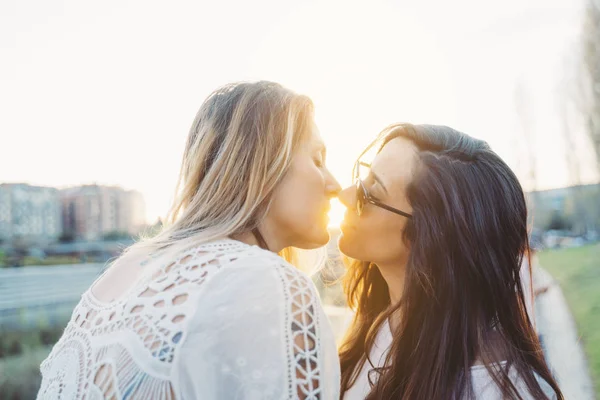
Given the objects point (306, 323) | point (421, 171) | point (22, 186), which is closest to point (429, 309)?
point (421, 171)

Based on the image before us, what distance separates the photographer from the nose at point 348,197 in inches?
110

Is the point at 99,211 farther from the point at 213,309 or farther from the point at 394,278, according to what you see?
the point at 213,309

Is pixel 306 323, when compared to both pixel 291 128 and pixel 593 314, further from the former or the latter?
pixel 593 314

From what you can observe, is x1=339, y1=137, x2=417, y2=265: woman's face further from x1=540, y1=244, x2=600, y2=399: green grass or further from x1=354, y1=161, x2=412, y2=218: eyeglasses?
x1=540, y1=244, x2=600, y2=399: green grass

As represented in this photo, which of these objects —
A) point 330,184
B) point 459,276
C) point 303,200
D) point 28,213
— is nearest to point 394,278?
point 459,276

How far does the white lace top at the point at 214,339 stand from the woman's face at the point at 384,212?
4.20ft

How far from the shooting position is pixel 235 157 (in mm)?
1911

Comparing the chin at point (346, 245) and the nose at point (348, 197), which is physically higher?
the nose at point (348, 197)

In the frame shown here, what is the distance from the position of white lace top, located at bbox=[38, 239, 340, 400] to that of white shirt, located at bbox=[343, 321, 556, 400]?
3.03ft

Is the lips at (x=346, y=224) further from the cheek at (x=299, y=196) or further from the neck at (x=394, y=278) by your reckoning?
the cheek at (x=299, y=196)

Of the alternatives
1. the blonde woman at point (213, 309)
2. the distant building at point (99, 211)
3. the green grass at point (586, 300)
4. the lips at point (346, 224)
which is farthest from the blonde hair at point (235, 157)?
the distant building at point (99, 211)

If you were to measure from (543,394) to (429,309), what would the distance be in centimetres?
56

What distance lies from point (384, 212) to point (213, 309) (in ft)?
5.02

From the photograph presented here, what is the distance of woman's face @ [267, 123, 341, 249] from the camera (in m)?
2.04
